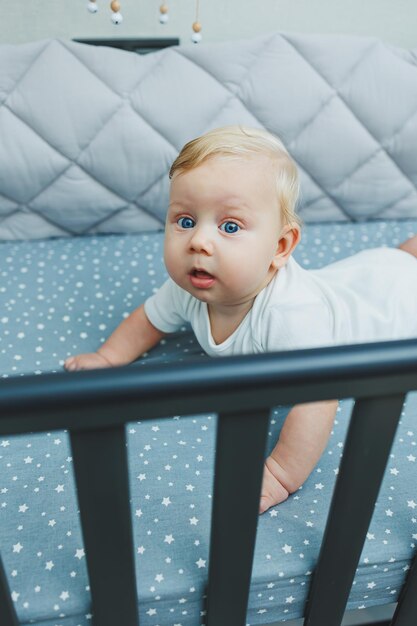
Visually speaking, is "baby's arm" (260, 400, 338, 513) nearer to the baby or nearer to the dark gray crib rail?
the baby

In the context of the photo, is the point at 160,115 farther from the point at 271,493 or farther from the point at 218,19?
the point at 271,493

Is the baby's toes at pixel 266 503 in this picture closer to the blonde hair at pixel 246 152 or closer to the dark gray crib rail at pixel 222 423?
Answer: the dark gray crib rail at pixel 222 423

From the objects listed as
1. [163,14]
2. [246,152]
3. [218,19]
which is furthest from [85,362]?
[218,19]

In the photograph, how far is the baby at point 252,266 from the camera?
2.16ft

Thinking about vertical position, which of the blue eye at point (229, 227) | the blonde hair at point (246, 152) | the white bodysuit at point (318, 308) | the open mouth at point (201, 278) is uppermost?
the blonde hair at point (246, 152)

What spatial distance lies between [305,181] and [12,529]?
Answer: 932 millimetres

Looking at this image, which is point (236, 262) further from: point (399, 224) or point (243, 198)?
point (399, 224)

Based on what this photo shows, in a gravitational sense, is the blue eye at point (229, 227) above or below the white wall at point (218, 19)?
below

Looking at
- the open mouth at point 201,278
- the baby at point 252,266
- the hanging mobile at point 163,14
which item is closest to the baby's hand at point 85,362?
the baby at point 252,266

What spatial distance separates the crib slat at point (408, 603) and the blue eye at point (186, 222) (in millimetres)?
454

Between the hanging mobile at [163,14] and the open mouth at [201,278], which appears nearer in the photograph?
the open mouth at [201,278]

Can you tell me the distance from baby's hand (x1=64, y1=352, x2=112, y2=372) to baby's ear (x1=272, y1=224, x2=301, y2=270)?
315 millimetres

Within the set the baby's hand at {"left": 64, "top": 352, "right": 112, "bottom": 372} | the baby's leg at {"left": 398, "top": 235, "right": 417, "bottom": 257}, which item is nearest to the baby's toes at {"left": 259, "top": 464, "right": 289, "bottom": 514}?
the baby's hand at {"left": 64, "top": 352, "right": 112, "bottom": 372}

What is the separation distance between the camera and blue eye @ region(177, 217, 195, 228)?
2.24ft
